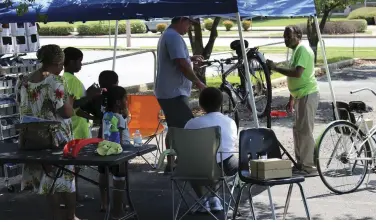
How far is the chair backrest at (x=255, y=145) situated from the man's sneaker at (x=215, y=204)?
2.88 ft

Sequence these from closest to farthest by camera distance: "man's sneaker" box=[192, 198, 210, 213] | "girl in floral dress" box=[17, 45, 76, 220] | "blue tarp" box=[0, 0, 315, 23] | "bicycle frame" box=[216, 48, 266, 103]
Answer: "girl in floral dress" box=[17, 45, 76, 220] < "man's sneaker" box=[192, 198, 210, 213] < "blue tarp" box=[0, 0, 315, 23] < "bicycle frame" box=[216, 48, 266, 103]

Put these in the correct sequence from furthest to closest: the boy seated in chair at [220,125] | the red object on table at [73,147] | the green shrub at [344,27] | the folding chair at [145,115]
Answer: the green shrub at [344,27]
the folding chair at [145,115]
the boy seated in chair at [220,125]
the red object on table at [73,147]

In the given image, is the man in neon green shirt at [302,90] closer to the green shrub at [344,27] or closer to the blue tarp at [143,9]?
the blue tarp at [143,9]

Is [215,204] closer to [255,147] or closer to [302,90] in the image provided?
[255,147]

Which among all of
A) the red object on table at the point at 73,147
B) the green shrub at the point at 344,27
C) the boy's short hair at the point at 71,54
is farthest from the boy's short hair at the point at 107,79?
the green shrub at the point at 344,27

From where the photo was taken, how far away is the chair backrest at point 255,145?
6.18 m

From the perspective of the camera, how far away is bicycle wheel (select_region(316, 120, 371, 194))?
7754 mm

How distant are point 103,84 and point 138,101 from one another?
8.70ft

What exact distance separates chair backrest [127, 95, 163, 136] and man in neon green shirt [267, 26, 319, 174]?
1.92 metres

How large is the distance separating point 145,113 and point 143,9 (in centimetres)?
219

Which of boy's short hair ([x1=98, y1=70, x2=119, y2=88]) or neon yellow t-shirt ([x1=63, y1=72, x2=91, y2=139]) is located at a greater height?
boy's short hair ([x1=98, y1=70, x2=119, y2=88])

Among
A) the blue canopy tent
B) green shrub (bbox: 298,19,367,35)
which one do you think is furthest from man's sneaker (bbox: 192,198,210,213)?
green shrub (bbox: 298,19,367,35)

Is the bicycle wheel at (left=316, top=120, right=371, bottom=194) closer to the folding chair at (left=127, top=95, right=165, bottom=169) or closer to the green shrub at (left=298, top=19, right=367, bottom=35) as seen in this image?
the folding chair at (left=127, top=95, right=165, bottom=169)

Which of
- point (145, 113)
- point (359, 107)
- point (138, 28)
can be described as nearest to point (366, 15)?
point (138, 28)
